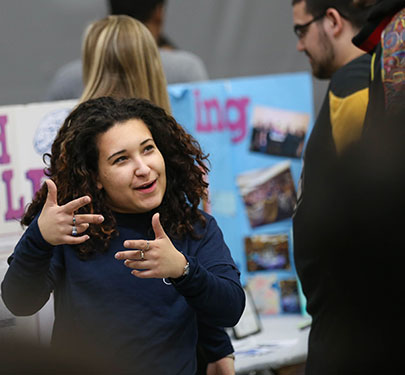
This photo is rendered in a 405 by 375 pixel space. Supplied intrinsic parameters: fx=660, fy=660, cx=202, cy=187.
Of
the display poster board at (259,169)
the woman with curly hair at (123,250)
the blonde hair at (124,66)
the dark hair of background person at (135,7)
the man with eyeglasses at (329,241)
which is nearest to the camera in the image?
the woman with curly hair at (123,250)

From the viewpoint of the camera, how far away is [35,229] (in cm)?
118

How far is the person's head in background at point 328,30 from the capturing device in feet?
6.45

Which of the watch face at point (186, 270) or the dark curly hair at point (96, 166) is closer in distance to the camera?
the watch face at point (186, 270)

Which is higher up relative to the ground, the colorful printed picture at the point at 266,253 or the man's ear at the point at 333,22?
the man's ear at the point at 333,22

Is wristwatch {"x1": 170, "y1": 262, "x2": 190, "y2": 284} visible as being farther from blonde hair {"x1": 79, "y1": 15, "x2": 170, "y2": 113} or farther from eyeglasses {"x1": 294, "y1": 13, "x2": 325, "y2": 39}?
eyeglasses {"x1": 294, "y1": 13, "x2": 325, "y2": 39}

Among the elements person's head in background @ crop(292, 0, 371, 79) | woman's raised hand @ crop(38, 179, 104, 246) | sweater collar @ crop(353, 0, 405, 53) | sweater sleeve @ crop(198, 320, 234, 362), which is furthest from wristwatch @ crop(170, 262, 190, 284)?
person's head in background @ crop(292, 0, 371, 79)

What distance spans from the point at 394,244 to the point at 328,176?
10.5 inches

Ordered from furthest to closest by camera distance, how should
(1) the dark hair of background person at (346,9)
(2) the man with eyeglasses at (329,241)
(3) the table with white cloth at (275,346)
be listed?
1. (3) the table with white cloth at (275,346)
2. (1) the dark hair of background person at (346,9)
3. (2) the man with eyeglasses at (329,241)

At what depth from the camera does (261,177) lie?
2820mm

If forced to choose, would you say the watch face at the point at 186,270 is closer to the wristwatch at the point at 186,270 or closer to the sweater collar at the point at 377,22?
the wristwatch at the point at 186,270

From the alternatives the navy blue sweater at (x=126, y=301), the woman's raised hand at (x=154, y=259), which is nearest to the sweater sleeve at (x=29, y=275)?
the navy blue sweater at (x=126, y=301)

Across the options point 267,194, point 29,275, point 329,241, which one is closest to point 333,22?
point 329,241

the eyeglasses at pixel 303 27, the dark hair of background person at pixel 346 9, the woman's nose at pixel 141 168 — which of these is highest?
the dark hair of background person at pixel 346 9

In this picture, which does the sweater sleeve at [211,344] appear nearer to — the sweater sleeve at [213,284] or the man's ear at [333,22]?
the sweater sleeve at [213,284]
